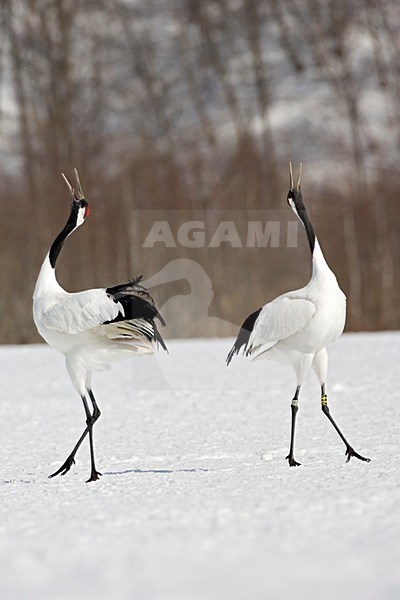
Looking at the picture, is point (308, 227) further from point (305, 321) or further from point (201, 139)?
point (201, 139)

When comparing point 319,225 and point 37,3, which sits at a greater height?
point 37,3

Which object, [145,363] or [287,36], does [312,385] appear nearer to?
[145,363]

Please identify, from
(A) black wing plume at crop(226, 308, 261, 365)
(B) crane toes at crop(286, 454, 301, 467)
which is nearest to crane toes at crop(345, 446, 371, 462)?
(B) crane toes at crop(286, 454, 301, 467)

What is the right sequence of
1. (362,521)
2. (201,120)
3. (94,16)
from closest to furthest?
1. (362,521)
2. (201,120)
3. (94,16)

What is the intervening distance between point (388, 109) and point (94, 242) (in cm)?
951

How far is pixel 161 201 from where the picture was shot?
55.1 feet

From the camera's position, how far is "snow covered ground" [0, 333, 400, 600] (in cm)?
349

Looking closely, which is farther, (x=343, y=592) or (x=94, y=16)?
(x=94, y=16)

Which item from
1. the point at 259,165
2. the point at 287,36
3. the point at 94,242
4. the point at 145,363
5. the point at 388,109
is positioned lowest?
the point at 145,363

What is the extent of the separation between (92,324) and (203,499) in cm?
119

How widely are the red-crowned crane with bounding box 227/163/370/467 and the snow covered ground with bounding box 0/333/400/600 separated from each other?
1.88 feet

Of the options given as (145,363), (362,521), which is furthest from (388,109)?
(362,521)

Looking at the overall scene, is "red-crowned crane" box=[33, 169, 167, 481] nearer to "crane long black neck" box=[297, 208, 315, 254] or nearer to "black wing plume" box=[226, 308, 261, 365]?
"black wing plume" box=[226, 308, 261, 365]

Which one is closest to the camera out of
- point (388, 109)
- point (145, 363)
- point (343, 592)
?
point (343, 592)
